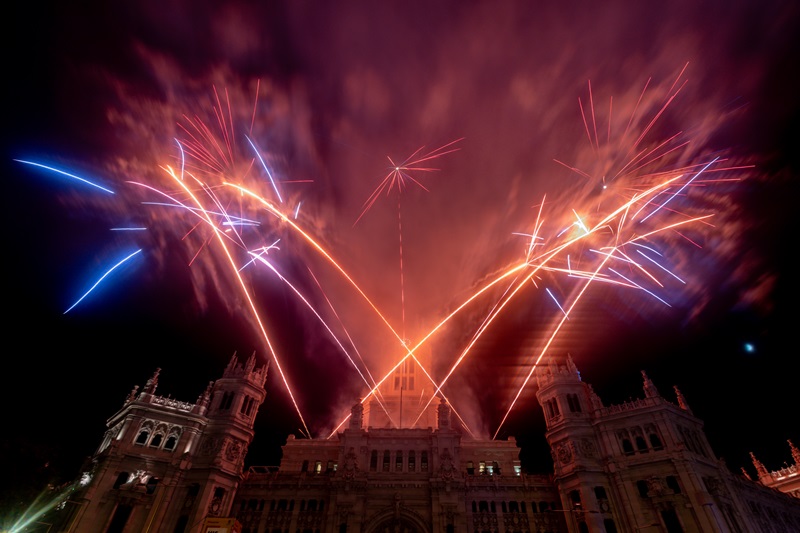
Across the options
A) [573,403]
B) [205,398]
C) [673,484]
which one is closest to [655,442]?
[673,484]

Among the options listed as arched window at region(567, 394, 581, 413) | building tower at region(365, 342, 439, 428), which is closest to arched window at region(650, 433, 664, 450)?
arched window at region(567, 394, 581, 413)

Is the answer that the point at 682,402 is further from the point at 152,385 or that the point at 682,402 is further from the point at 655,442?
the point at 152,385

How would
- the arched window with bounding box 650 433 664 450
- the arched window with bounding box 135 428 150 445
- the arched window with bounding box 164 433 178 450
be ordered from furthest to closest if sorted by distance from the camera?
the arched window with bounding box 164 433 178 450
the arched window with bounding box 135 428 150 445
the arched window with bounding box 650 433 664 450

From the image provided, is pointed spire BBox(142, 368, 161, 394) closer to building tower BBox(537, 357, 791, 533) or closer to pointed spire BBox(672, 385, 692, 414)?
building tower BBox(537, 357, 791, 533)

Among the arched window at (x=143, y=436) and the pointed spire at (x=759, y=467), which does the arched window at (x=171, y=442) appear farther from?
the pointed spire at (x=759, y=467)

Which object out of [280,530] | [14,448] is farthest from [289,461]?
[14,448]

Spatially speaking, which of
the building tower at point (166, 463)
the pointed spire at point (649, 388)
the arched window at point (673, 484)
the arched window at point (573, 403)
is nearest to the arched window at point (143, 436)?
the building tower at point (166, 463)
